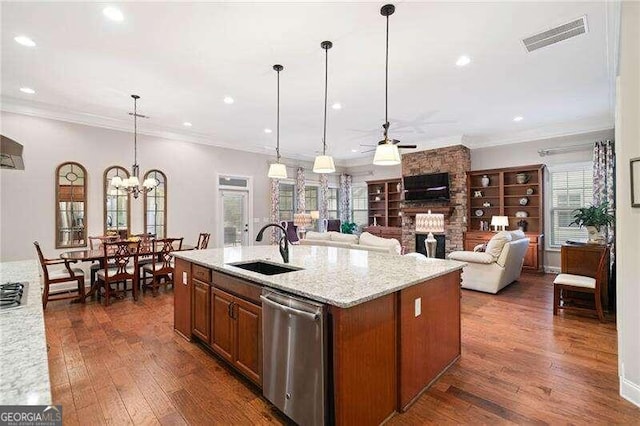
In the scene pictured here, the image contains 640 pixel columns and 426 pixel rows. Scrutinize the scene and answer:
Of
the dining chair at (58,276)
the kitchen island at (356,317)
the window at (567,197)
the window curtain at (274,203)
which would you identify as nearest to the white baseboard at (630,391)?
the kitchen island at (356,317)

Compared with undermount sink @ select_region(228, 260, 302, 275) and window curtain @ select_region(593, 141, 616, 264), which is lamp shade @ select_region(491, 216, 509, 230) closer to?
window curtain @ select_region(593, 141, 616, 264)

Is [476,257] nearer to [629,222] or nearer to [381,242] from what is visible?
[381,242]

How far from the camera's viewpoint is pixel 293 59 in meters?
3.72

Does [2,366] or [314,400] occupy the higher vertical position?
[2,366]

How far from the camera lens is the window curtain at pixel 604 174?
19.6ft

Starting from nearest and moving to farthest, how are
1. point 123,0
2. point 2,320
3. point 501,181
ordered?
point 2,320 → point 123,0 → point 501,181

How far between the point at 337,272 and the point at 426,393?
3.76 feet

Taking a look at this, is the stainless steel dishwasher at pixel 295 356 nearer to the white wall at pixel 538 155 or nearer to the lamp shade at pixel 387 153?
the lamp shade at pixel 387 153

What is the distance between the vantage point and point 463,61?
12.5ft

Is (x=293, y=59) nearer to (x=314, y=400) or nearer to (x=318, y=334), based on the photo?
(x=318, y=334)

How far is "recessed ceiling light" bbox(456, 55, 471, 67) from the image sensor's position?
3.70m

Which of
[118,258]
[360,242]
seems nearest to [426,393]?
[360,242]

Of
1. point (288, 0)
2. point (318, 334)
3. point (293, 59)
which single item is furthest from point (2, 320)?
point (293, 59)

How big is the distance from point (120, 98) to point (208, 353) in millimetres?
4225
